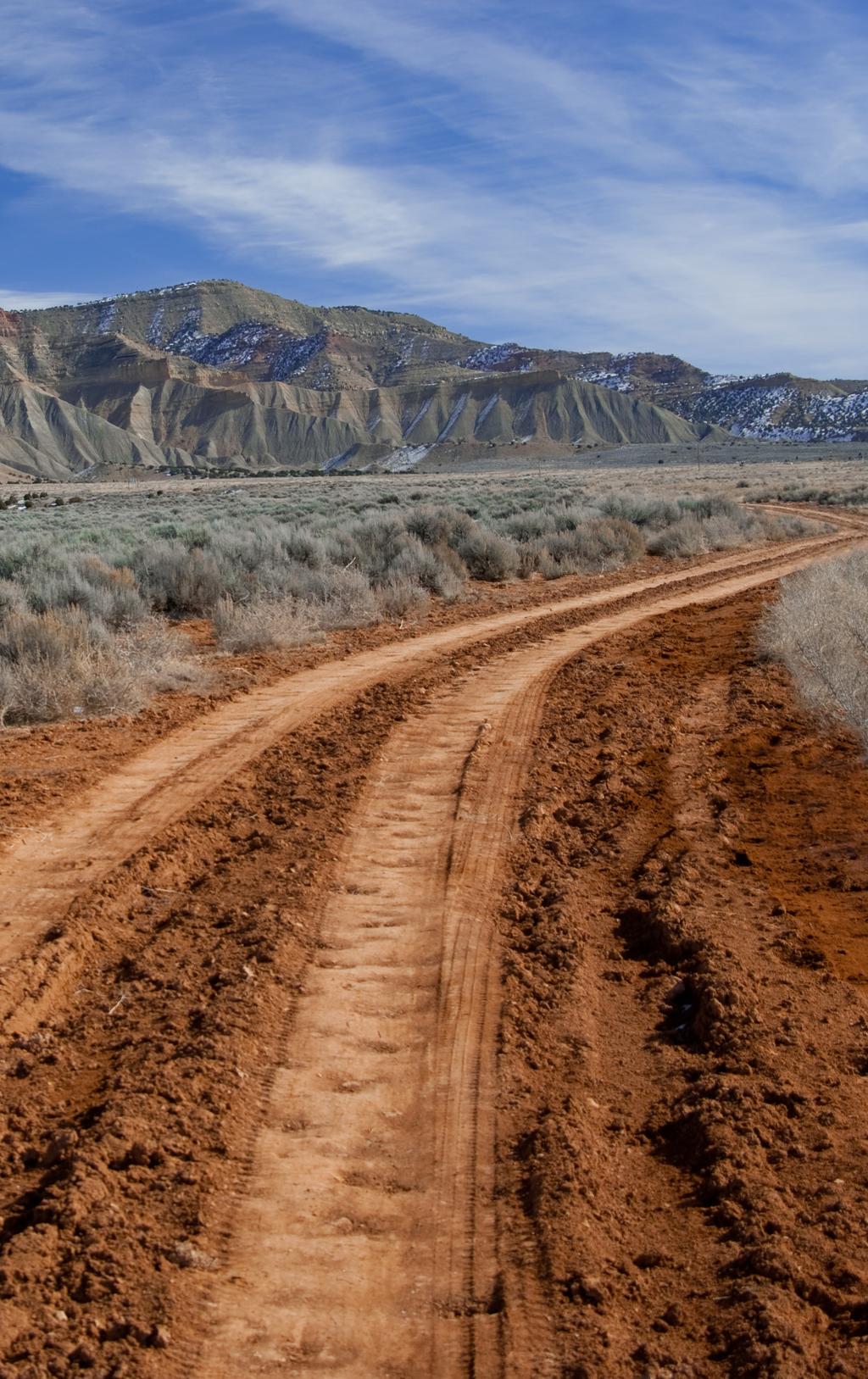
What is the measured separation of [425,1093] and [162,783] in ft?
14.2

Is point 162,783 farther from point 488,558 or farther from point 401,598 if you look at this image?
point 488,558

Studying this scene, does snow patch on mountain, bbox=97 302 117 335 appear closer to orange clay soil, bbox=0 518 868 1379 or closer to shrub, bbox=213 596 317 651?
shrub, bbox=213 596 317 651

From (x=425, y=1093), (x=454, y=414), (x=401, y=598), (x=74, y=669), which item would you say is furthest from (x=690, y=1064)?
(x=454, y=414)

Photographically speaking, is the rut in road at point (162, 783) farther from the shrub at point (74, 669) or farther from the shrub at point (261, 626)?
the shrub at point (261, 626)

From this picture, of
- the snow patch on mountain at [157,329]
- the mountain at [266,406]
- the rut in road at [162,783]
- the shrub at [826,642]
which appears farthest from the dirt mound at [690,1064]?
the snow patch on mountain at [157,329]

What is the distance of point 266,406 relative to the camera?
15150 cm

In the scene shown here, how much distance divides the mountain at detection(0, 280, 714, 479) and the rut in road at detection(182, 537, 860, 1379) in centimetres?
11884

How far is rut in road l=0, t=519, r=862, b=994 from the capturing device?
6105mm

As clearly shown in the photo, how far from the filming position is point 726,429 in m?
153

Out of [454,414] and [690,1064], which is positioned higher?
[454,414]

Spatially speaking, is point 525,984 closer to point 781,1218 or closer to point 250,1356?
point 781,1218

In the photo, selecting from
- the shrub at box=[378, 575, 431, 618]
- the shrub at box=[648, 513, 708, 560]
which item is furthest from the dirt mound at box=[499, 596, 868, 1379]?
the shrub at box=[648, 513, 708, 560]

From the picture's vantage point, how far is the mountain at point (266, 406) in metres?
133

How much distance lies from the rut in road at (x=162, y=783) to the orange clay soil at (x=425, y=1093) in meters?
0.06
